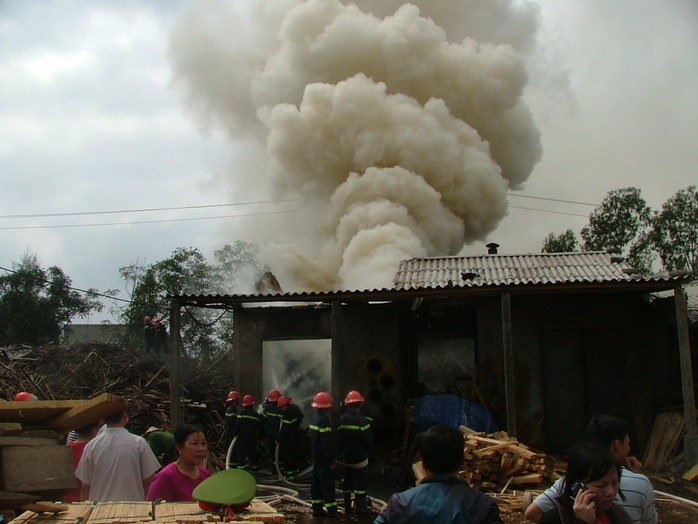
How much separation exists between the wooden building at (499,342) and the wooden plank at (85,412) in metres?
7.71

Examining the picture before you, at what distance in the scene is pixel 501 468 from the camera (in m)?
9.25

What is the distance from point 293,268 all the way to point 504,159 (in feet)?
37.9

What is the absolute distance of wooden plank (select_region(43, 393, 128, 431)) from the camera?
10.9 feet

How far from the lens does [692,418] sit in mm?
10211

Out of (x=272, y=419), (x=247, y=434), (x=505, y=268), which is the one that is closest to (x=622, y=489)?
(x=247, y=434)

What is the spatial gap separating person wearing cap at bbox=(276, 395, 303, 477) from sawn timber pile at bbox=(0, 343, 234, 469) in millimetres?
1692

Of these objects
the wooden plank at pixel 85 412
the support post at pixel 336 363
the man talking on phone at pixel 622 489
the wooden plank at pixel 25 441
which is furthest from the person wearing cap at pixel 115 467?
the support post at pixel 336 363

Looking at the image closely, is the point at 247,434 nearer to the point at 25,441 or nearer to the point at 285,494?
the point at 285,494

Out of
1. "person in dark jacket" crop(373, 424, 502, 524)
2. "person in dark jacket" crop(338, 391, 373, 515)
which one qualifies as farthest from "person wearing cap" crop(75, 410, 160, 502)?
"person in dark jacket" crop(338, 391, 373, 515)

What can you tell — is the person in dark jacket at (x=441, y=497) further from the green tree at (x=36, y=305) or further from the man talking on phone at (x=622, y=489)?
the green tree at (x=36, y=305)

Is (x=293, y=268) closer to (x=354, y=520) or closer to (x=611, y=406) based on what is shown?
(x=611, y=406)

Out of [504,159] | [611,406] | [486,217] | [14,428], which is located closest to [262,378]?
[611,406]

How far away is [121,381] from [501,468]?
906 centimetres

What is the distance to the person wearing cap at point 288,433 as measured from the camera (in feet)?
37.5
